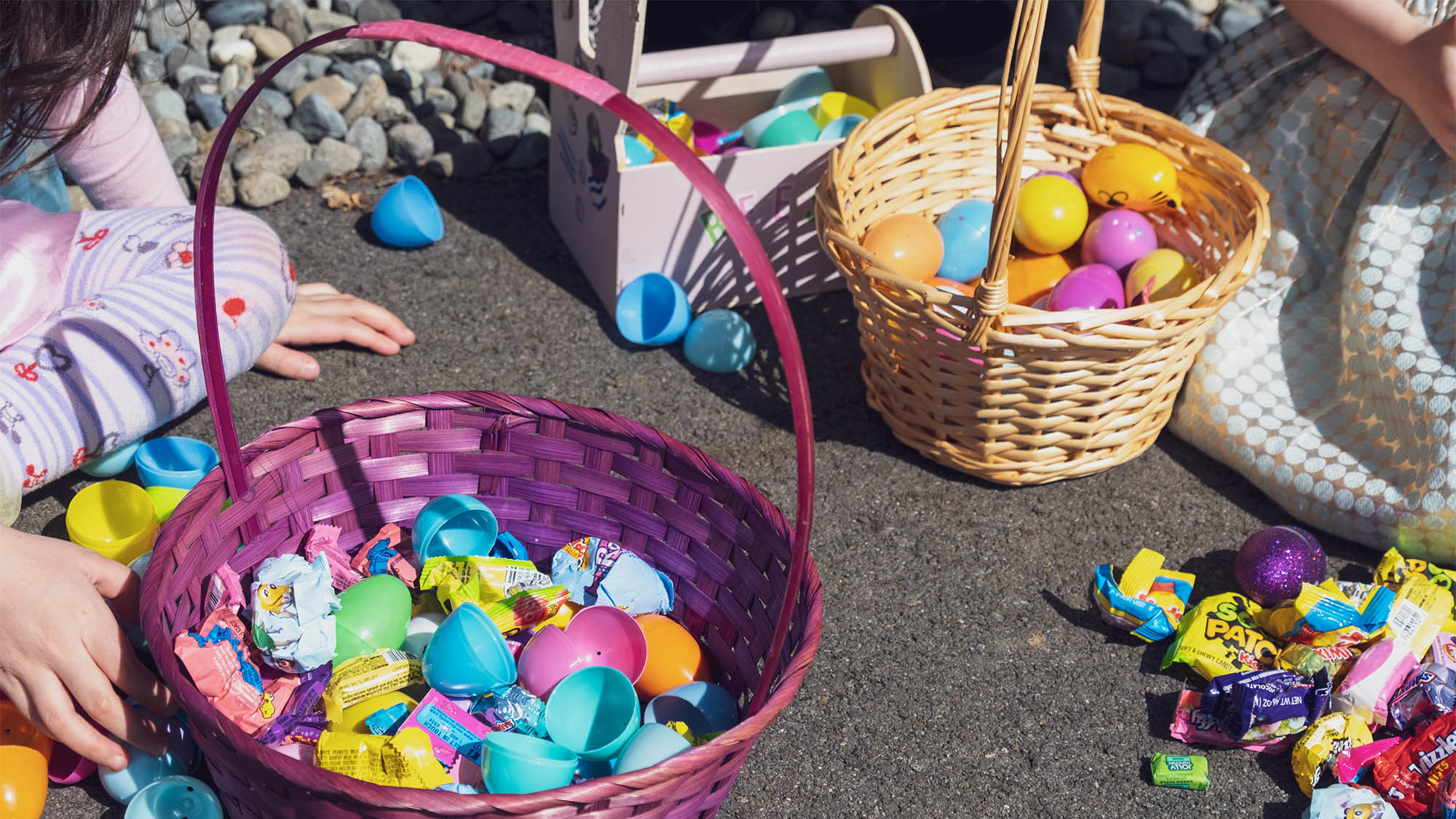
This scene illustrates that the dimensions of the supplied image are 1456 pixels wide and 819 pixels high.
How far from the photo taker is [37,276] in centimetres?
161

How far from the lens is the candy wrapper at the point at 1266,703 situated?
133 cm

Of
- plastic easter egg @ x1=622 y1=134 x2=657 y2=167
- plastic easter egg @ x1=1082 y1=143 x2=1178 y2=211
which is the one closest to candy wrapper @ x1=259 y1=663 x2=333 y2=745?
plastic easter egg @ x1=622 y1=134 x2=657 y2=167

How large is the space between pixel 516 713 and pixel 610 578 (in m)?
0.21

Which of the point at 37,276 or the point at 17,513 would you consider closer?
the point at 17,513

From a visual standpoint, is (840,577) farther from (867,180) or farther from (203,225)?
(203,225)

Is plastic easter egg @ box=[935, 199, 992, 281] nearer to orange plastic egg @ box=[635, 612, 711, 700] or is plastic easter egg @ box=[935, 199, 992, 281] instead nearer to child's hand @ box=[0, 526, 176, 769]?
orange plastic egg @ box=[635, 612, 711, 700]

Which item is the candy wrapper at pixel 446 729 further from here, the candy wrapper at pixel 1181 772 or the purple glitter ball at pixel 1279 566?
the purple glitter ball at pixel 1279 566

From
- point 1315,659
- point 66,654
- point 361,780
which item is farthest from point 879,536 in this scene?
point 66,654

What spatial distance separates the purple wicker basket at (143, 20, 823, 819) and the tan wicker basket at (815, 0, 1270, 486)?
41 centimetres

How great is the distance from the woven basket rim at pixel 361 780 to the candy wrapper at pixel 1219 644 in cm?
55

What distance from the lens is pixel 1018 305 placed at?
1.75m

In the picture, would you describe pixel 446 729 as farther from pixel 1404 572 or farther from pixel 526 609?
pixel 1404 572

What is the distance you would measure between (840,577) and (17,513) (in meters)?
1.05

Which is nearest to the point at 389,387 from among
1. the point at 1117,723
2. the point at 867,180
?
the point at 867,180
